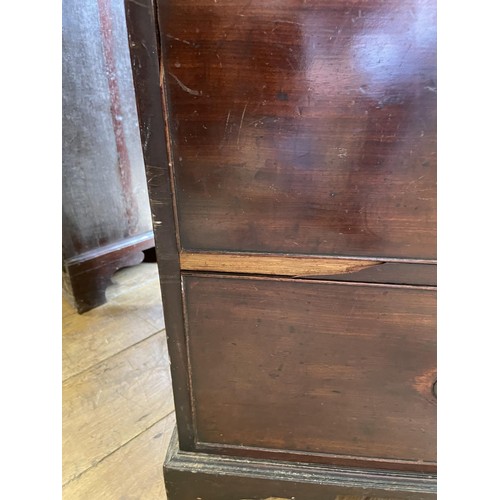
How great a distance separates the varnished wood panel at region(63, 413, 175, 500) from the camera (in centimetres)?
74

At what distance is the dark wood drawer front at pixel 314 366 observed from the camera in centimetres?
55

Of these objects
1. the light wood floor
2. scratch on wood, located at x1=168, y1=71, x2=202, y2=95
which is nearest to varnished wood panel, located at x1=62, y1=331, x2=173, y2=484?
the light wood floor

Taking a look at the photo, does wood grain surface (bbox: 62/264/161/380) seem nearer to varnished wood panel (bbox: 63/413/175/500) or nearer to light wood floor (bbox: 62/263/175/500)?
light wood floor (bbox: 62/263/175/500)

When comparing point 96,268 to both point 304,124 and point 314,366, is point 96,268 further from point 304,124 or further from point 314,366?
point 304,124

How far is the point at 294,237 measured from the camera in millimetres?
521

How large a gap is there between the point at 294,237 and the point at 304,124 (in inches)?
5.1

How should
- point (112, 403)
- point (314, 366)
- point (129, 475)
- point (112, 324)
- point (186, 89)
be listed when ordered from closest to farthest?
point (186, 89) < point (314, 366) < point (129, 475) < point (112, 403) < point (112, 324)

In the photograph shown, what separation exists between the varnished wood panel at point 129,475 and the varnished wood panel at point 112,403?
2 cm

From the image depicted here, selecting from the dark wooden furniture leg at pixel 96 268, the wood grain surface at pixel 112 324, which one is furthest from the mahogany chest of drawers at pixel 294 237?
the dark wooden furniture leg at pixel 96 268

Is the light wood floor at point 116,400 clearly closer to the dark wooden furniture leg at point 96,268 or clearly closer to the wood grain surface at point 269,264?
the dark wooden furniture leg at point 96,268

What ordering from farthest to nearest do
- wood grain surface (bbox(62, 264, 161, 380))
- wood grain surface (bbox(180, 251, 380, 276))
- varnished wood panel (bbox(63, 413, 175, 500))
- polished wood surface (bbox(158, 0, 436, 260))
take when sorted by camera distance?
wood grain surface (bbox(62, 264, 161, 380))
varnished wood panel (bbox(63, 413, 175, 500))
wood grain surface (bbox(180, 251, 380, 276))
polished wood surface (bbox(158, 0, 436, 260))

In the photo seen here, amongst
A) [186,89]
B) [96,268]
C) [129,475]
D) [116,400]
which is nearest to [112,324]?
[96,268]
